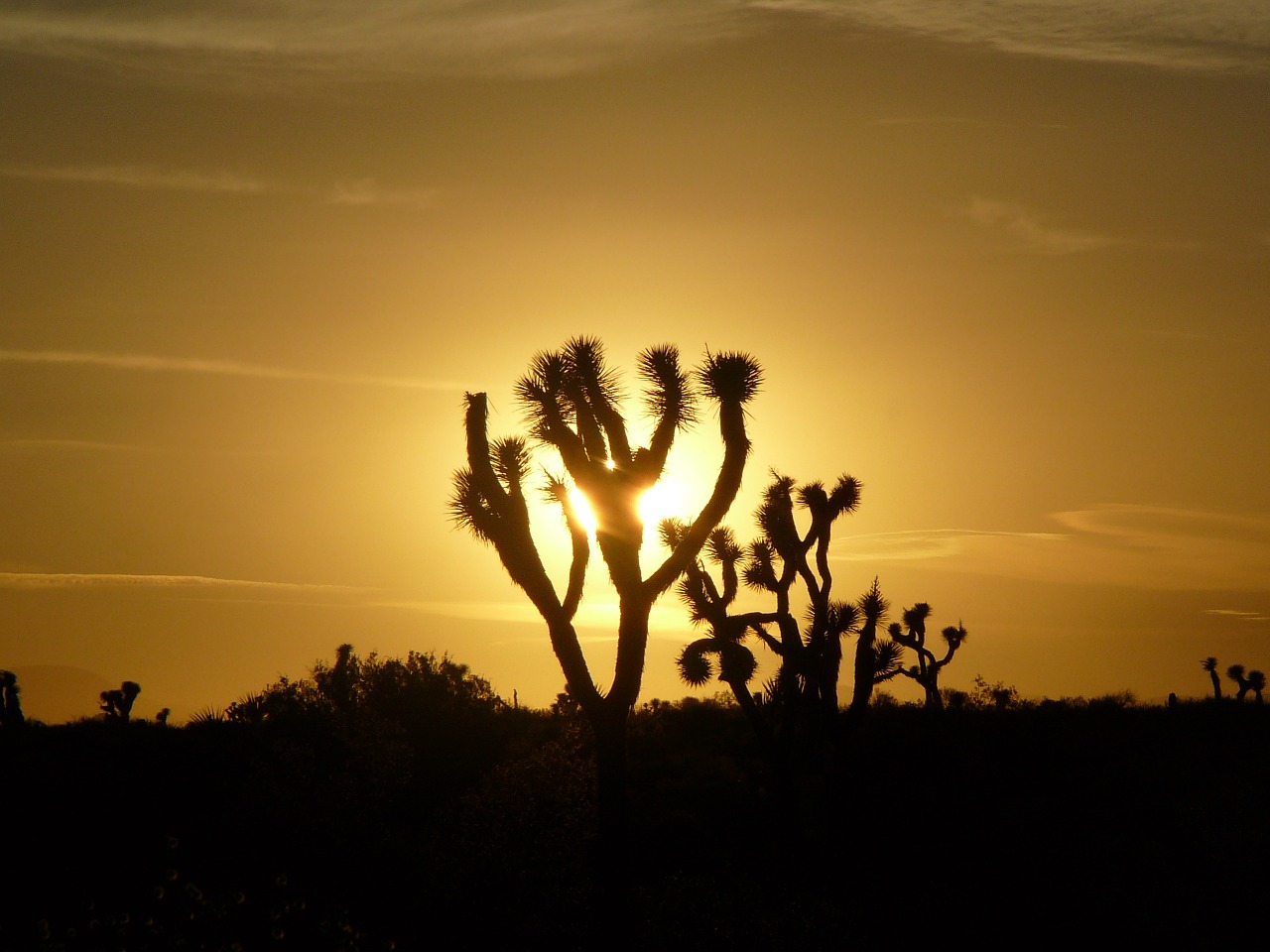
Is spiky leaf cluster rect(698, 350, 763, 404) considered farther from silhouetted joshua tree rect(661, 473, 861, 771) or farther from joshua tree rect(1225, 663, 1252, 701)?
joshua tree rect(1225, 663, 1252, 701)

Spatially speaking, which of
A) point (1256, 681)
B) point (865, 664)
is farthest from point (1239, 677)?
point (865, 664)

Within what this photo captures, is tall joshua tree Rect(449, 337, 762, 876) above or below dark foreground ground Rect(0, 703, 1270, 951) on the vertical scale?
above

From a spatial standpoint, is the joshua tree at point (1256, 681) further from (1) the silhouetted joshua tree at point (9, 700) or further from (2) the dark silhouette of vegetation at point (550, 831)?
(1) the silhouetted joshua tree at point (9, 700)

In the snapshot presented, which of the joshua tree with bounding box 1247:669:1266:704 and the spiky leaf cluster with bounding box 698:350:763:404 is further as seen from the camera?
the joshua tree with bounding box 1247:669:1266:704

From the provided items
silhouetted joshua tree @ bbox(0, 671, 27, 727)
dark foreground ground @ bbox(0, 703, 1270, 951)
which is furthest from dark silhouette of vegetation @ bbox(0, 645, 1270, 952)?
silhouetted joshua tree @ bbox(0, 671, 27, 727)

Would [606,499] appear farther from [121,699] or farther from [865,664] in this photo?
[121,699]

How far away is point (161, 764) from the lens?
24891 mm

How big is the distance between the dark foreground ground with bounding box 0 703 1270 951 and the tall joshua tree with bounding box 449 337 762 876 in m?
2.08

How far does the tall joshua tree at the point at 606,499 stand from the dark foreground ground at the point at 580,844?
2.08 meters

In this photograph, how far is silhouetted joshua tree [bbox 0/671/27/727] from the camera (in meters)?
31.7

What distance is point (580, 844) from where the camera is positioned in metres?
18.3

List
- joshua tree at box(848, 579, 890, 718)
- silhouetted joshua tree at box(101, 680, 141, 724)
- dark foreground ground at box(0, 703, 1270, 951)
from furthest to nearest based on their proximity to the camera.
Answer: silhouetted joshua tree at box(101, 680, 141, 724) < joshua tree at box(848, 579, 890, 718) < dark foreground ground at box(0, 703, 1270, 951)

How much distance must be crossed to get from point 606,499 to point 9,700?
2337cm

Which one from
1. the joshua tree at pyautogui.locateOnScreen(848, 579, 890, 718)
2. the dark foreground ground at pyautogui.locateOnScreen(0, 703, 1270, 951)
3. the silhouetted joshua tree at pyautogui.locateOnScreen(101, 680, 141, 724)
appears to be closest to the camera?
the dark foreground ground at pyautogui.locateOnScreen(0, 703, 1270, 951)
